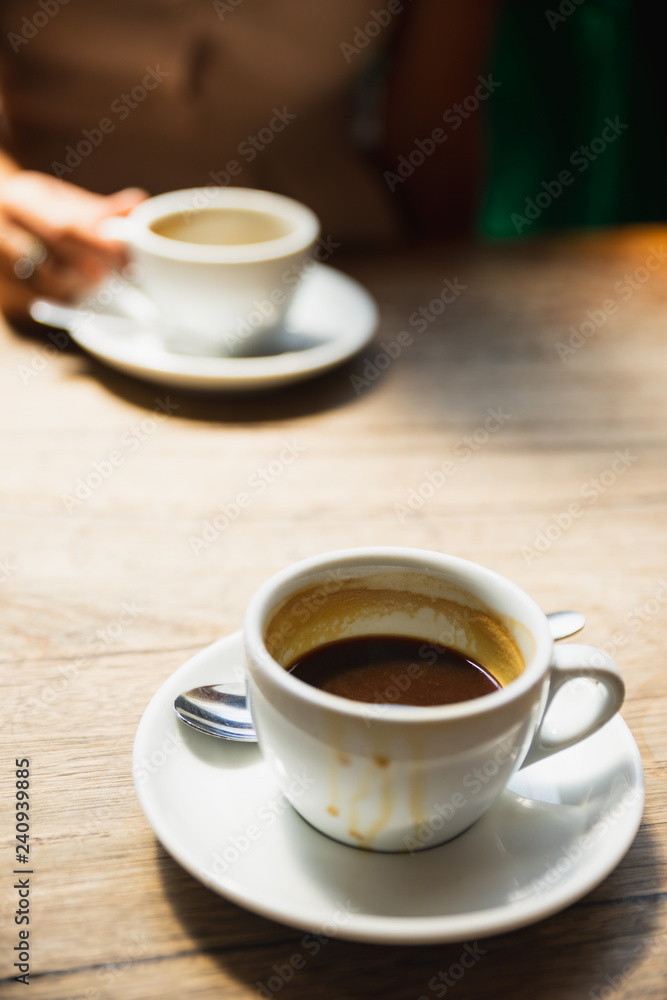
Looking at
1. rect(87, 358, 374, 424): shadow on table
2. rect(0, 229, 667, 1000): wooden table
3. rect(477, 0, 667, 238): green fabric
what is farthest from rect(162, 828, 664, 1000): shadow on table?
rect(477, 0, 667, 238): green fabric

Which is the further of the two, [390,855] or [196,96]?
[196,96]

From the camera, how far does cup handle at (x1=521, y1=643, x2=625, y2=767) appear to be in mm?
461

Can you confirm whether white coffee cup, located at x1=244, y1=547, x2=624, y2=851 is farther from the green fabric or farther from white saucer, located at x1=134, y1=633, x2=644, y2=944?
the green fabric

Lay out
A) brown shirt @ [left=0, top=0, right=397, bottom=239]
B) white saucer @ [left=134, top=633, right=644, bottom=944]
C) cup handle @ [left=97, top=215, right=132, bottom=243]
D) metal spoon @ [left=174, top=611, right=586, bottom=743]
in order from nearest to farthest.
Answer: white saucer @ [left=134, top=633, right=644, bottom=944] → metal spoon @ [left=174, top=611, right=586, bottom=743] → cup handle @ [left=97, top=215, right=132, bottom=243] → brown shirt @ [left=0, top=0, right=397, bottom=239]

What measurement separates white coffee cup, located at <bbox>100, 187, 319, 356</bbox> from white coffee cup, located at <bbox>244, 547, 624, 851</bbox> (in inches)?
21.3

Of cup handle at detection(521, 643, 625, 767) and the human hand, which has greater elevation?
cup handle at detection(521, 643, 625, 767)

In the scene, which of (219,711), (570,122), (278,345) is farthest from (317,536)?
(570,122)

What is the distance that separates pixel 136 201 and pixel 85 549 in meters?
0.61

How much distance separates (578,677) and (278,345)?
0.71 metres

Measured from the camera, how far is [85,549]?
0.74 meters

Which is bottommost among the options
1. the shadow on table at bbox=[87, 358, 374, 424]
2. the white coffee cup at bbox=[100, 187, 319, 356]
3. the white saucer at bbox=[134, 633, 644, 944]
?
the shadow on table at bbox=[87, 358, 374, 424]

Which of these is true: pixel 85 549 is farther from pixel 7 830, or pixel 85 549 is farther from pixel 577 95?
pixel 577 95

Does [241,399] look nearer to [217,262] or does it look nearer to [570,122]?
[217,262]

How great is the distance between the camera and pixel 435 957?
43 cm
